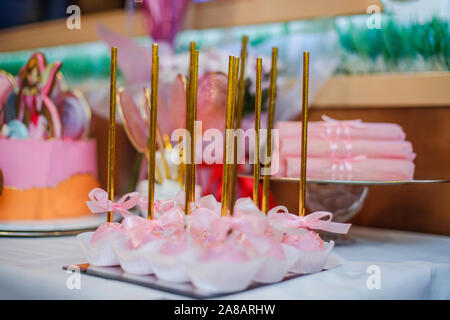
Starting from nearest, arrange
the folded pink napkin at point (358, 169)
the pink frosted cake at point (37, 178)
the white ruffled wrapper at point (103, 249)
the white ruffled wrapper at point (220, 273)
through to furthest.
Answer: the white ruffled wrapper at point (220, 273) < the white ruffled wrapper at point (103, 249) < the folded pink napkin at point (358, 169) < the pink frosted cake at point (37, 178)

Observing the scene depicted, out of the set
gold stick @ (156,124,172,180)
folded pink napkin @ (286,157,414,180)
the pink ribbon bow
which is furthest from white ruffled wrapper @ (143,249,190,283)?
gold stick @ (156,124,172,180)

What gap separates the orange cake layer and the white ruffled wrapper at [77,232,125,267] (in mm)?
387

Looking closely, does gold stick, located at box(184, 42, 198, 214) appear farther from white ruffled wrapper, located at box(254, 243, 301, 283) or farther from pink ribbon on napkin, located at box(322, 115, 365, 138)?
pink ribbon on napkin, located at box(322, 115, 365, 138)

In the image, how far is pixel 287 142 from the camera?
0.89m

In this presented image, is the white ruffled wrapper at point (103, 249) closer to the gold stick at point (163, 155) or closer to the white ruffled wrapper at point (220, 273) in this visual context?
the white ruffled wrapper at point (220, 273)

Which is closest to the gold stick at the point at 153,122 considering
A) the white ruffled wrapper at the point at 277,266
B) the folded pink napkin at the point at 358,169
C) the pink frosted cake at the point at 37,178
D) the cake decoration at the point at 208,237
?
the cake decoration at the point at 208,237

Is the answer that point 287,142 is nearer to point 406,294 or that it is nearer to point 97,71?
point 406,294

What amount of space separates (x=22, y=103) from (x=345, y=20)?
2.15ft

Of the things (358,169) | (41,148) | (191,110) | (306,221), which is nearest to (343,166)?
(358,169)

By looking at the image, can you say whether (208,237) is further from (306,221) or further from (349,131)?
(349,131)

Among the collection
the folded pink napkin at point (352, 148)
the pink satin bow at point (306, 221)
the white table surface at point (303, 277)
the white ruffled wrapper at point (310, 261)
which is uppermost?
the folded pink napkin at point (352, 148)

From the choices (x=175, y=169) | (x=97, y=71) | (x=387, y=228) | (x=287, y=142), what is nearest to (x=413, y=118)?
(x=387, y=228)

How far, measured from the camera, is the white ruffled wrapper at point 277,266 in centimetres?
57

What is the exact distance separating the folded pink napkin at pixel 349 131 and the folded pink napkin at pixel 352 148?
1 cm
